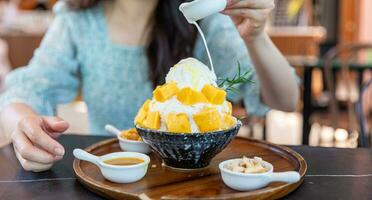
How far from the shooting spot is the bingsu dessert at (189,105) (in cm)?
71

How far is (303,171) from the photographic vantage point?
75 cm

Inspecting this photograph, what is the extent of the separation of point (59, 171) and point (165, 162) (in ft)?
0.58

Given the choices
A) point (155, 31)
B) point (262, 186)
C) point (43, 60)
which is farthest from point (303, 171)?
point (43, 60)

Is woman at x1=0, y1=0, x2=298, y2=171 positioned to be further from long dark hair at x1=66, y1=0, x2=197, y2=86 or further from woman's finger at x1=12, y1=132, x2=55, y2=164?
woman's finger at x1=12, y1=132, x2=55, y2=164

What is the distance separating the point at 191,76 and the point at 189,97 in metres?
0.04

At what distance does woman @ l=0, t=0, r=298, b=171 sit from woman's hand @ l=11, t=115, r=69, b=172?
1.11ft

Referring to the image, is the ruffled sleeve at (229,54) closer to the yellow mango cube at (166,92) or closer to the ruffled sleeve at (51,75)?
the ruffled sleeve at (51,75)

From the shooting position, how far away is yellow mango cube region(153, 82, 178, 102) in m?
0.73

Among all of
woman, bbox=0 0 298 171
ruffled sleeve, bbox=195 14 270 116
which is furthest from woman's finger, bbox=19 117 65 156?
ruffled sleeve, bbox=195 14 270 116

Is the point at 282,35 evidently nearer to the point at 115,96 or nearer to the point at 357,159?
the point at 115,96

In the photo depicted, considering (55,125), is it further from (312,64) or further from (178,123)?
(312,64)

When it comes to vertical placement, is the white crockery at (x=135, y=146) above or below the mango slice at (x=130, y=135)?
below

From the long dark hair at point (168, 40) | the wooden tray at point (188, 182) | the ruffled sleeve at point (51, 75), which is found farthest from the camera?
the long dark hair at point (168, 40)

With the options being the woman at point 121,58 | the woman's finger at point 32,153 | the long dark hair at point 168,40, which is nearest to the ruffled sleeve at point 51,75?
the woman at point 121,58
